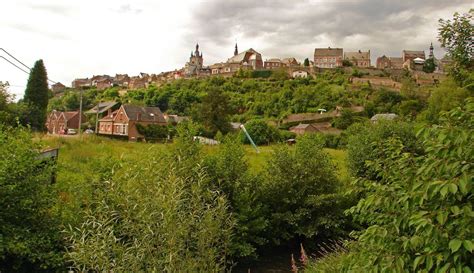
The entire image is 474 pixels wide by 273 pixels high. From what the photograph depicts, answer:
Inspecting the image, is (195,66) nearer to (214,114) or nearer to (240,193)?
(214,114)

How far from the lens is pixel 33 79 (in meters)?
53.8

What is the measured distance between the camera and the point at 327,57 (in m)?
138

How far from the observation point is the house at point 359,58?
445 feet

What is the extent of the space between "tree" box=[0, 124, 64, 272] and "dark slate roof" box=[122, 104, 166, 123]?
50.1 meters

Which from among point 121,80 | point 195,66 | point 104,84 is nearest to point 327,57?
point 195,66

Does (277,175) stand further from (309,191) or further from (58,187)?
(58,187)

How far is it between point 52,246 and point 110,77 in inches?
6745

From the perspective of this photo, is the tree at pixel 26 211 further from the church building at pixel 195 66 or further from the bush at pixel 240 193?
the church building at pixel 195 66

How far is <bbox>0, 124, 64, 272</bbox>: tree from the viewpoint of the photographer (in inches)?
309

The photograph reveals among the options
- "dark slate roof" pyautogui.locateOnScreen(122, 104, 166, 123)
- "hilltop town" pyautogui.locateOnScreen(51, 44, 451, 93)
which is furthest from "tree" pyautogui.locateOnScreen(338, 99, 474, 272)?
"hilltop town" pyautogui.locateOnScreen(51, 44, 451, 93)

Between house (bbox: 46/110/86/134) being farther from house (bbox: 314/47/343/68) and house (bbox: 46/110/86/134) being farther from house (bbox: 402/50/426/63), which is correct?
house (bbox: 402/50/426/63)

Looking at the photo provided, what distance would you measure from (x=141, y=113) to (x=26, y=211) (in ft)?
171

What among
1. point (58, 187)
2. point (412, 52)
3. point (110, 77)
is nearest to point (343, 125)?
point (58, 187)

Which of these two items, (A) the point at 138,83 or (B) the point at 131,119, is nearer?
(B) the point at 131,119
